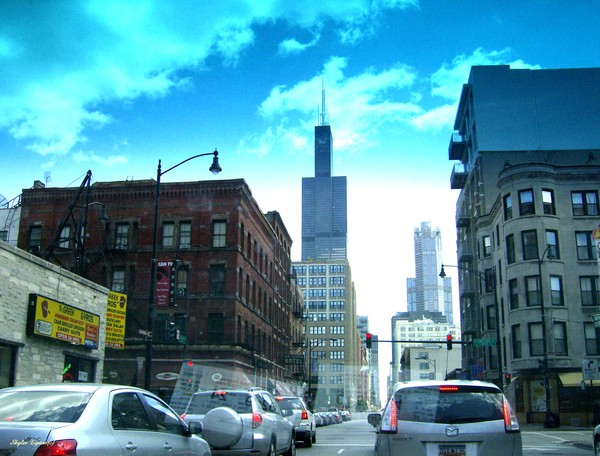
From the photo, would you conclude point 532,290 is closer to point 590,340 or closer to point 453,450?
point 590,340

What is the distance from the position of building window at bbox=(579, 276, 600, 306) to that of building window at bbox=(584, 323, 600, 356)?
1556 mm

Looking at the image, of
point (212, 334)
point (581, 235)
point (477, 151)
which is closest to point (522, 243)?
point (581, 235)

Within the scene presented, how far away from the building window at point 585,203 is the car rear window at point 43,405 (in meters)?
43.8

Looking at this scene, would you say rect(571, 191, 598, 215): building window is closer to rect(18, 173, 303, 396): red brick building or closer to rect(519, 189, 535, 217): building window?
rect(519, 189, 535, 217): building window

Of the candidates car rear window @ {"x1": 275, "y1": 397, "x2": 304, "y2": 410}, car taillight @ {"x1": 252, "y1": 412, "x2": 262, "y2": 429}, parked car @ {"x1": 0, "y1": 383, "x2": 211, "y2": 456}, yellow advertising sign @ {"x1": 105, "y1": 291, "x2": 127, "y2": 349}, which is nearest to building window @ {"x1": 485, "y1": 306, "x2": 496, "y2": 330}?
car rear window @ {"x1": 275, "y1": 397, "x2": 304, "y2": 410}

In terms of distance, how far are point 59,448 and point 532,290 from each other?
4189 cm

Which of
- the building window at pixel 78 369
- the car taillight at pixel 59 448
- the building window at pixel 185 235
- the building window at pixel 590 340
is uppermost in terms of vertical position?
the building window at pixel 185 235

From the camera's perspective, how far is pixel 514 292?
4516 cm

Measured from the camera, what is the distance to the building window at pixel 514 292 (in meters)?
44.7

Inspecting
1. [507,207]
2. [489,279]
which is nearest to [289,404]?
[507,207]

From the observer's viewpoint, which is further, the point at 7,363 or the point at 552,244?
the point at 552,244

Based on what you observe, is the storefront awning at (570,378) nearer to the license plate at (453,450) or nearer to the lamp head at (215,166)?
the lamp head at (215,166)

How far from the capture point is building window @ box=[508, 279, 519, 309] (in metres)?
44.7

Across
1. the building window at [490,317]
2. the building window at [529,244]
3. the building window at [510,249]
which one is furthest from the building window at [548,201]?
the building window at [490,317]
